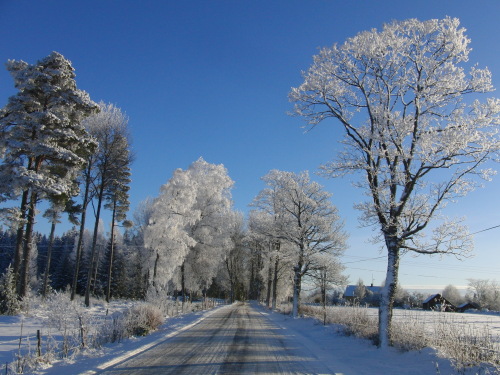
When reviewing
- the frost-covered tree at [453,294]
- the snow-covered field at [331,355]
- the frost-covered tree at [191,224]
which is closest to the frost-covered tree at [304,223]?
the frost-covered tree at [191,224]

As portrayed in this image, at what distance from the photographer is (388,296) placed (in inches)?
460

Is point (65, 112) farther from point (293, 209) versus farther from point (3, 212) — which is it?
point (293, 209)

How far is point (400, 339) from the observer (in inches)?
431

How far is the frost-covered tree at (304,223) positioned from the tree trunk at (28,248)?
1753cm

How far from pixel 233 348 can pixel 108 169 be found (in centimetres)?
1739

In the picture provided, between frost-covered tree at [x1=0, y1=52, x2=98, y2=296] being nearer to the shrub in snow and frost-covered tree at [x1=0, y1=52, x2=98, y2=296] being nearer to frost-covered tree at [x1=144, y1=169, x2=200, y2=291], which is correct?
the shrub in snow

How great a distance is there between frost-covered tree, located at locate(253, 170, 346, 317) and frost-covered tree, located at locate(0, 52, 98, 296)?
16131mm

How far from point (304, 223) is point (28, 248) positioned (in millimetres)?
19091

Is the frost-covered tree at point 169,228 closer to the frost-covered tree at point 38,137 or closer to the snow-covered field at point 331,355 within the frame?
the frost-covered tree at point 38,137

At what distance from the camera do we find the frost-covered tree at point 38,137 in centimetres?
1648

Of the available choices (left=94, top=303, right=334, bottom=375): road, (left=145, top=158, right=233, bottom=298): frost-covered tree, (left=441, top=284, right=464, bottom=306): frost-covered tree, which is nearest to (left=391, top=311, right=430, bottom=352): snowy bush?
(left=94, top=303, right=334, bottom=375): road

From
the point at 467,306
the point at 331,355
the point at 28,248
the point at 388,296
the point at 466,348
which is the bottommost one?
the point at 467,306

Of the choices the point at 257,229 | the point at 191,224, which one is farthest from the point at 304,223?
the point at 191,224

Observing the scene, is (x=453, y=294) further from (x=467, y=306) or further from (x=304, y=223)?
(x=304, y=223)
